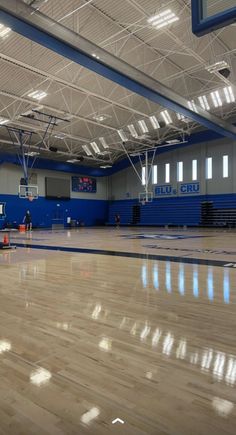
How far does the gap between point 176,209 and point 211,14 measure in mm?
24064

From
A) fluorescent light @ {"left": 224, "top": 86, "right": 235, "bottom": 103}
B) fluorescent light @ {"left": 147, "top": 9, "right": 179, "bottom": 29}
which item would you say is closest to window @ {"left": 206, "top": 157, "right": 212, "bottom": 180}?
fluorescent light @ {"left": 224, "top": 86, "right": 235, "bottom": 103}

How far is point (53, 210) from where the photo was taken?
29703 mm

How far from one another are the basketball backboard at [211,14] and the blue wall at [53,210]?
2414 centimetres

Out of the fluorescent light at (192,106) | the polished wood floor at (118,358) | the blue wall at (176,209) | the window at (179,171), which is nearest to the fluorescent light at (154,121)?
the fluorescent light at (192,106)

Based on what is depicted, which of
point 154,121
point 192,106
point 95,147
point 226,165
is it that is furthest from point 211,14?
point 226,165

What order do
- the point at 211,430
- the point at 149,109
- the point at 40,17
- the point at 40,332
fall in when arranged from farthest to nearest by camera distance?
the point at 149,109 → the point at 40,17 → the point at 40,332 → the point at 211,430

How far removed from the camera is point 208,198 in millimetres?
26141

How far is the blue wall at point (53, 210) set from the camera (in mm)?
26866

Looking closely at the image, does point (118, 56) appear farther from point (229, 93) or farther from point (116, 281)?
point (116, 281)

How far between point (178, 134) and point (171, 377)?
24.7 meters

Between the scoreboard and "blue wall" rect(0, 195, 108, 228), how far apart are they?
1113 mm

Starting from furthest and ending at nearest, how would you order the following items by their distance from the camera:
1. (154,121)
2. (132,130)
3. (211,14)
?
(132,130) → (154,121) → (211,14)

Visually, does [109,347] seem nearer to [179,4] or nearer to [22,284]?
[22,284]

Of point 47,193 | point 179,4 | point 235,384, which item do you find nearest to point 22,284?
point 235,384
